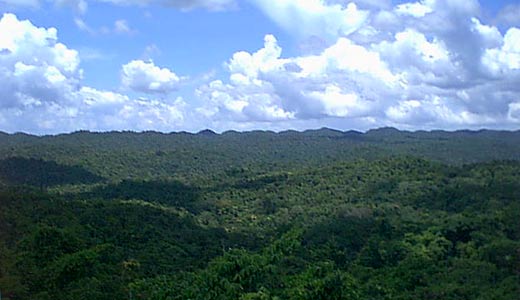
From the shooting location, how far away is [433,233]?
1698 inches

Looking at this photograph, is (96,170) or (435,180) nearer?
(435,180)

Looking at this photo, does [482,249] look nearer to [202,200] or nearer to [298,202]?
[298,202]

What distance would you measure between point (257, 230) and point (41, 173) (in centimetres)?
Result: 2822

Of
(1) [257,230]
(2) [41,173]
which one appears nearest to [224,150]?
(2) [41,173]

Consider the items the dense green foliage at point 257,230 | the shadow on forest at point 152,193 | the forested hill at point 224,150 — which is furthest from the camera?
the forested hill at point 224,150

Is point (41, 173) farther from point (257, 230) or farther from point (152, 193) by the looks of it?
point (257, 230)

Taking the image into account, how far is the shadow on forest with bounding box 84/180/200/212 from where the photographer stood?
206 ft

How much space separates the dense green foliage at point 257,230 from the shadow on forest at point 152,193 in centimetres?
20

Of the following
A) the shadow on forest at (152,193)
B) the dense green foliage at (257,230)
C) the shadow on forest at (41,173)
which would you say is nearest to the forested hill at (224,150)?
the dense green foliage at (257,230)

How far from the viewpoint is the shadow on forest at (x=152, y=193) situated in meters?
62.9

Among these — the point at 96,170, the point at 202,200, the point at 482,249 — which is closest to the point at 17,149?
the point at 96,170

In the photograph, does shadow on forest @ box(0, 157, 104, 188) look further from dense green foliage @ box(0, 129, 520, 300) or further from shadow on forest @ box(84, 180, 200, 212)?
shadow on forest @ box(84, 180, 200, 212)

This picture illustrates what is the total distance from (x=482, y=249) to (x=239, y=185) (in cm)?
4017

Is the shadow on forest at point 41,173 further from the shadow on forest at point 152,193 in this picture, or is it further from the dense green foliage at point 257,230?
the shadow on forest at point 152,193
